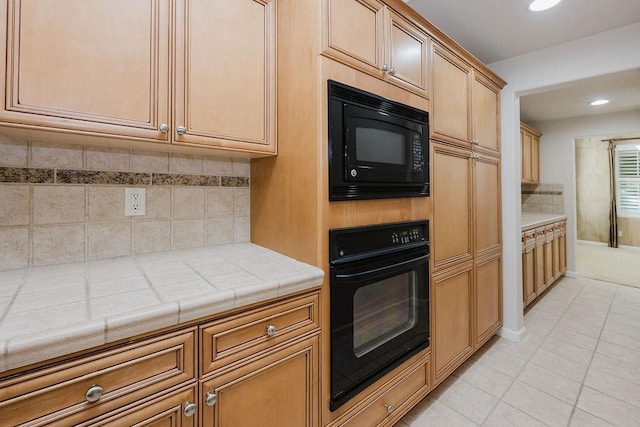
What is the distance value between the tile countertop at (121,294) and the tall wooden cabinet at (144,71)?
0.49 meters

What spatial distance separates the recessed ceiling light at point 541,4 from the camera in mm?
1718

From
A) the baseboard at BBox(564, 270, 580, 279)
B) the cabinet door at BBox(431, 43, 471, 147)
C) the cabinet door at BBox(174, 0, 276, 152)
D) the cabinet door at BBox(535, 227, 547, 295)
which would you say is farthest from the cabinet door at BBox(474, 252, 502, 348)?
the baseboard at BBox(564, 270, 580, 279)

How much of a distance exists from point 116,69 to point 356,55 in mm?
916

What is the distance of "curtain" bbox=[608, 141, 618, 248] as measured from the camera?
5.84m

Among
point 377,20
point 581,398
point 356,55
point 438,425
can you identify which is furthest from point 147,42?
point 581,398

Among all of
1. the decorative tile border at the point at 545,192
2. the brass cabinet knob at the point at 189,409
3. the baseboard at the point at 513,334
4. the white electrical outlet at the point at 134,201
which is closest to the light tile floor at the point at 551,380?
the baseboard at the point at 513,334

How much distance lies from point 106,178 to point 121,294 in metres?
0.65

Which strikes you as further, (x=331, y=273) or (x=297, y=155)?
(x=297, y=155)

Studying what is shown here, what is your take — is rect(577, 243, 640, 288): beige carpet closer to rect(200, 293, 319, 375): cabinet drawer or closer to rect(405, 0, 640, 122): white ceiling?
rect(405, 0, 640, 122): white ceiling

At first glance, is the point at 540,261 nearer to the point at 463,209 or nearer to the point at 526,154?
the point at 526,154

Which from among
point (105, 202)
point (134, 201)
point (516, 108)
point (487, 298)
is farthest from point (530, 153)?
point (105, 202)

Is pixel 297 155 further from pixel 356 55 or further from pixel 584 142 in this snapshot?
pixel 584 142

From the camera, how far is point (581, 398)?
70.6 inches

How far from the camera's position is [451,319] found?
1857 millimetres
